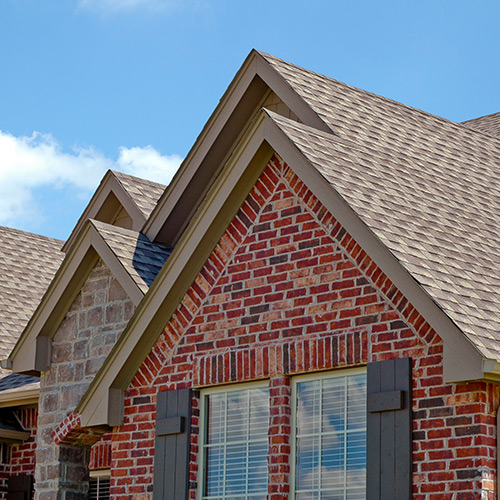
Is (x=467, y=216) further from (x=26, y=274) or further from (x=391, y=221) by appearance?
(x=26, y=274)

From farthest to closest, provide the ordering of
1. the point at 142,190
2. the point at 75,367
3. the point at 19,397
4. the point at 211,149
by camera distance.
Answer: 1. the point at 142,190
2. the point at 19,397
3. the point at 211,149
4. the point at 75,367

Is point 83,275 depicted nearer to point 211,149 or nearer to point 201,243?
point 211,149

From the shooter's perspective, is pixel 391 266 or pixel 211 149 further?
pixel 211 149

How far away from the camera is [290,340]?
10055 millimetres

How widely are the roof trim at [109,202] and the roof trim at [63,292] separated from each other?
215cm

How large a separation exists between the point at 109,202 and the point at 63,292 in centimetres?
319

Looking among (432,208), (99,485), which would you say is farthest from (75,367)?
(432,208)

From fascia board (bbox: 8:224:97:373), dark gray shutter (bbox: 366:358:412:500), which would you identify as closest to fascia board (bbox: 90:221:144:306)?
fascia board (bbox: 8:224:97:373)

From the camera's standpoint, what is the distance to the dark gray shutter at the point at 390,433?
28.8ft

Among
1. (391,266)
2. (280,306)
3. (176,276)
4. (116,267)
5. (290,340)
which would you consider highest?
(116,267)

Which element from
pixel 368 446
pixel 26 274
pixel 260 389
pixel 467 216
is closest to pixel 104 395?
pixel 260 389

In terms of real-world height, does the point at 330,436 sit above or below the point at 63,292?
below

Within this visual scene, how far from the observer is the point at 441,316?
28.3ft

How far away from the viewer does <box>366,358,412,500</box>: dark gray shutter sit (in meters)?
8.79
